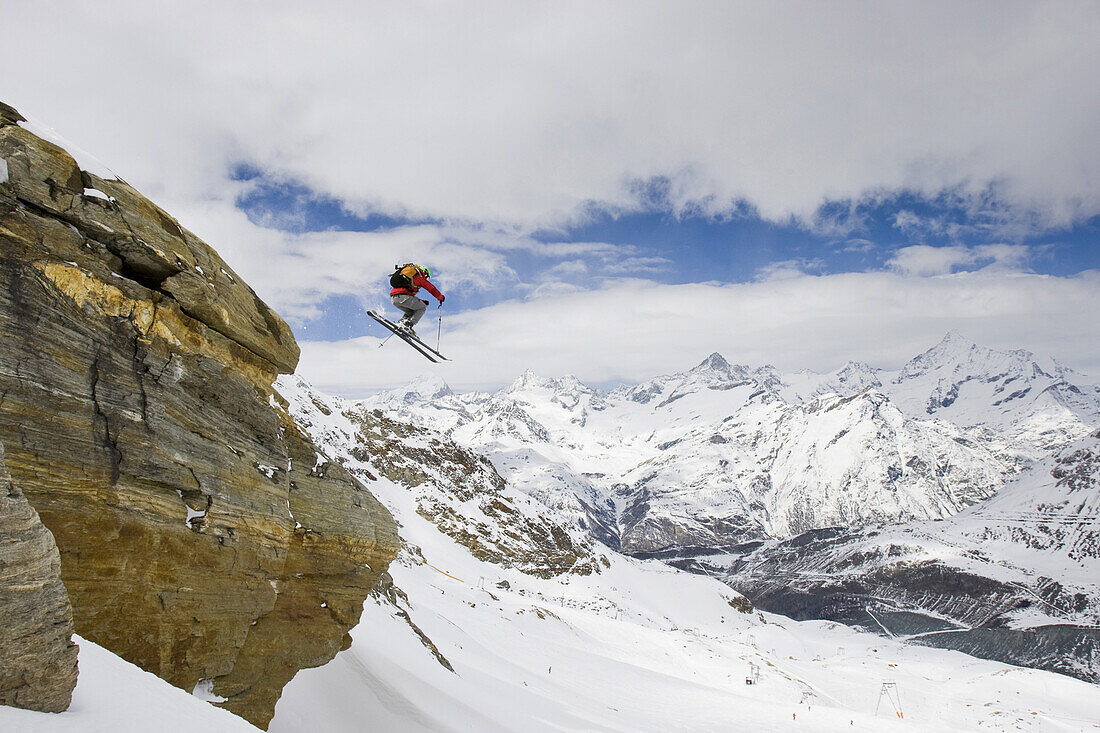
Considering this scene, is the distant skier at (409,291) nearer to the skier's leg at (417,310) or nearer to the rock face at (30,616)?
the skier's leg at (417,310)

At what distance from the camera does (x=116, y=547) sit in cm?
1029

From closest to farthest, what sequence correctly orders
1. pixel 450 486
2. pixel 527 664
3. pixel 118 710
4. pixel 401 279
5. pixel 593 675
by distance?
pixel 118 710 < pixel 401 279 < pixel 527 664 < pixel 593 675 < pixel 450 486

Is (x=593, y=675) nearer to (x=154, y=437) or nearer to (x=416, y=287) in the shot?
(x=416, y=287)

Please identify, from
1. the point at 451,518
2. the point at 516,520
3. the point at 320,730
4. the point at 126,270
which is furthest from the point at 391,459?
the point at 126,270

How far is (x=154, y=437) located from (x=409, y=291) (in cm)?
954

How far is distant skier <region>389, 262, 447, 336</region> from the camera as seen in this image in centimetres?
1905

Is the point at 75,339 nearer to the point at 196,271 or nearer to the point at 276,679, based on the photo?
the point at 196,271

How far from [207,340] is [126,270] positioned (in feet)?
6.48

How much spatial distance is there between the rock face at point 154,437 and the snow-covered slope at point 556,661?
496cm

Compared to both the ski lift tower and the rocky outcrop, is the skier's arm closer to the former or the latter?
the rocky outcrop

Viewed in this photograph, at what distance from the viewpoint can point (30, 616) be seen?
22.6ft

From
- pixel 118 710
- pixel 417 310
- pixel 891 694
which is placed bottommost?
pixel 891 694

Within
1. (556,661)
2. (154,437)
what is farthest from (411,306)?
(556,661)

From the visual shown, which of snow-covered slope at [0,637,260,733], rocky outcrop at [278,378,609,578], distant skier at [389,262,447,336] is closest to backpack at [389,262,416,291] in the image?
distant skier at [389,262,447,336]
